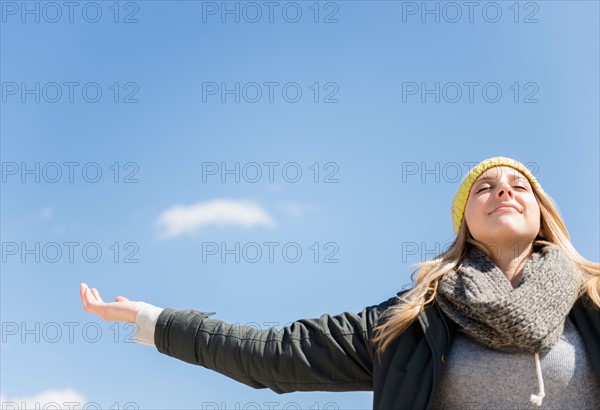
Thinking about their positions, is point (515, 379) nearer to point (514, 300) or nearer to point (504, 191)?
point (514, 300)

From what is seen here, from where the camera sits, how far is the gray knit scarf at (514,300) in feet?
10.1

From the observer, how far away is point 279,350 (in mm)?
3408

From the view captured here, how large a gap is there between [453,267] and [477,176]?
526 mm

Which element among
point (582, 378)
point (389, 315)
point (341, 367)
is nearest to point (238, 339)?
point (341, 367)

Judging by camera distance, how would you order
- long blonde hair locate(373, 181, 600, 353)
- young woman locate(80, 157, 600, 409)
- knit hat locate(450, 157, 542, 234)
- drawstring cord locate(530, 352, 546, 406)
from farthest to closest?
knit hat locate(450, 157, 542, 234), long blonde hair locate(373, 181, 600, 353), young woman locate(80, 157, 600, 409), drawstring cord locate(530, 352, 546, 406)

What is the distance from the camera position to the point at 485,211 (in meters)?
3.53

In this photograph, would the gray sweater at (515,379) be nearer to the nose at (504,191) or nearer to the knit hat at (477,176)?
the nose at (504,191)

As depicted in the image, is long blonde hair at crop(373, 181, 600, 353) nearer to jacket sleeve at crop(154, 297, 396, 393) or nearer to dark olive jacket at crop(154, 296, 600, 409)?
dark olive jacket at crop(154, 296, 600, 409)

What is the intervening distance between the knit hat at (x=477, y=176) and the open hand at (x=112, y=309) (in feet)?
5.53

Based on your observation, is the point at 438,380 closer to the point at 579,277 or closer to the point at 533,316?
the point at 533,316

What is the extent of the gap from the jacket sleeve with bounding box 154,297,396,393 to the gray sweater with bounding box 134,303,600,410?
42 cm

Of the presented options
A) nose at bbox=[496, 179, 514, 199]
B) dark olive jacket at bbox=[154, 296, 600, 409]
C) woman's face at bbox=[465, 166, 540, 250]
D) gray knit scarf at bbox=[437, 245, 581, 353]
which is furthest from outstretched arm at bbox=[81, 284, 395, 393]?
nose at bbox=[496, 179, 514, 199]

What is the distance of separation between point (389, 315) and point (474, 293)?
41 cm

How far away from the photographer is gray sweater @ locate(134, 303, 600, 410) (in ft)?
9.92
